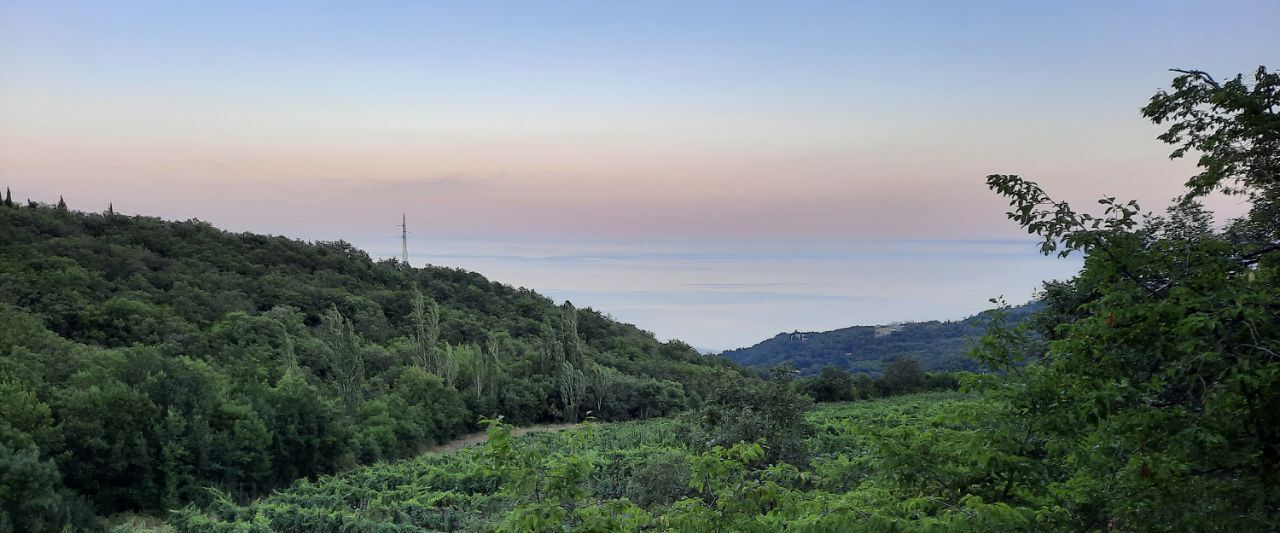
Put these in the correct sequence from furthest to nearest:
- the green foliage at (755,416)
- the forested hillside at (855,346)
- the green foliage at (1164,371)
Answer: the forested hillside at (855,346) < the green foliage at (755,416) < the green foliage at (1164,371)

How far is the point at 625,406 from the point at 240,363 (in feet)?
76.5

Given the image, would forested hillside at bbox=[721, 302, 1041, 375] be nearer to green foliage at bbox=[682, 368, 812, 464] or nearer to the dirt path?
the dirt path

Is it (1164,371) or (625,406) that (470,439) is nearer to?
(625,406)

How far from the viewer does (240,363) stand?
3484cm

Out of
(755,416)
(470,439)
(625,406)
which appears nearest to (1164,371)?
(755,416)

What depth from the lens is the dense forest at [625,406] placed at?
4.49 m

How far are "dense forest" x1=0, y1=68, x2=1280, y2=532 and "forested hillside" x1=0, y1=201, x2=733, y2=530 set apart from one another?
6.0 inches

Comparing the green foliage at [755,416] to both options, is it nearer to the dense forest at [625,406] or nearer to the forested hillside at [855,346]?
the dense forest at [625,406]

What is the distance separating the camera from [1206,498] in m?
4.29

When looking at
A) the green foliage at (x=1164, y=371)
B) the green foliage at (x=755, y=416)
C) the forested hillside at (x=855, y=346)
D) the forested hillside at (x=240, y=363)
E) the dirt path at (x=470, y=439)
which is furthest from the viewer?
the forested hillside at (x=855, y=346)

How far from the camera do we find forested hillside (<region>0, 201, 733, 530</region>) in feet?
72.2

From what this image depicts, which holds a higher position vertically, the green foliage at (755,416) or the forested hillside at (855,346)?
the green foliage at (755,416)

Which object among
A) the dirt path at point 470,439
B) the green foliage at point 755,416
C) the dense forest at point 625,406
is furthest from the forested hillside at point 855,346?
the green foliage at point 755,416

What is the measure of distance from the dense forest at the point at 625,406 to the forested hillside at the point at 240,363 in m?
0.15
